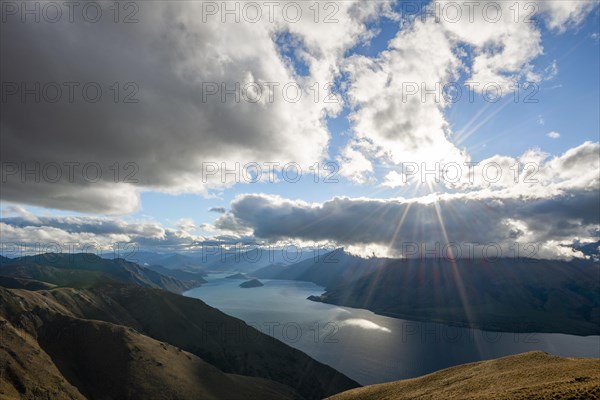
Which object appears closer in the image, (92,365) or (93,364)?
(92,365)

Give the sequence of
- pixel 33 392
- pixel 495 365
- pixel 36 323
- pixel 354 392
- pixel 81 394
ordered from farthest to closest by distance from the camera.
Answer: pixel 36 323 < pixel 81 394 < pixel 33 392 < pixel 354 392 < pixel 495 365

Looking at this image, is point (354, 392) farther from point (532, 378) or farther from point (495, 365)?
point (532, 378)

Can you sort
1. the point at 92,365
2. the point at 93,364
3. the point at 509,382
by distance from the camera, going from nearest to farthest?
the point at 509,382 → the point at 92,365 → the point at 93,364

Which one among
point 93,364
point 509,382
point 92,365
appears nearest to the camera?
point 509,382

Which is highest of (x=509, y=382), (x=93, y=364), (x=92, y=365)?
(x=509, y=382)

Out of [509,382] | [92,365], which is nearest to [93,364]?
[92,365]

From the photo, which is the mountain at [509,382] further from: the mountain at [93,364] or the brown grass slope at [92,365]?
the mountain at [93,364]

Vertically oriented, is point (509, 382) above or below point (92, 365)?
above

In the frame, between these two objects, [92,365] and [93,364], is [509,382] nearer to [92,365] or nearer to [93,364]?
[92,365]

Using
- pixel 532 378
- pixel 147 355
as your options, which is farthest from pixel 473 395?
pixel 147 355
